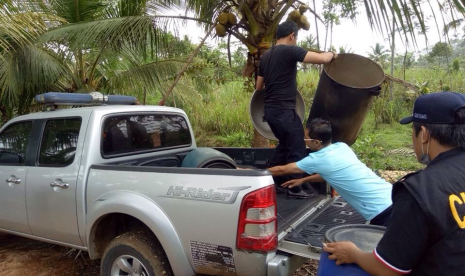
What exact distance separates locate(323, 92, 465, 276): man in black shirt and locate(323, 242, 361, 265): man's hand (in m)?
0.12

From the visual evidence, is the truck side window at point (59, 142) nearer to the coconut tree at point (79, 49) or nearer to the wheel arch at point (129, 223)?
the wheel arch at point (129, 223)

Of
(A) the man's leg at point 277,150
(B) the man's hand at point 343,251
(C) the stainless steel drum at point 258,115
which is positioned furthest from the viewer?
(C) the stainless steel drum at point 258,115

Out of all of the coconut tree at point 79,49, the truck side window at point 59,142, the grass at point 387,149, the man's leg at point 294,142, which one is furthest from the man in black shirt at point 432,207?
the grass at point 387,149

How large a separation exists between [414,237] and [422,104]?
57 cm

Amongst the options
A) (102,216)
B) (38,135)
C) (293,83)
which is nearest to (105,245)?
(102,216)

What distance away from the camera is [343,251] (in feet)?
6.05

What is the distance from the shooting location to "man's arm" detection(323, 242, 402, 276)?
5.21 feet

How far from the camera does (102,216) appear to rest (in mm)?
3053

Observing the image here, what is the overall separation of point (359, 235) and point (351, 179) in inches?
39.5

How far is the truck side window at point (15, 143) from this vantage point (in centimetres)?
387

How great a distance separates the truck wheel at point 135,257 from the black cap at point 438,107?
1.99 metres

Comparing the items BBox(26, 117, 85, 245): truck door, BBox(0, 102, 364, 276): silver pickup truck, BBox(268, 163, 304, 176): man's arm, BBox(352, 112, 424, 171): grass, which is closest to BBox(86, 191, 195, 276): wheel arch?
BBox(0, 102, 364, 276): silver pickup truck

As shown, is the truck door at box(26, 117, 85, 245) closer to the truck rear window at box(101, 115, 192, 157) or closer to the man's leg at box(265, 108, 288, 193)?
the truck rear window at box(101, 115, 192, 157)

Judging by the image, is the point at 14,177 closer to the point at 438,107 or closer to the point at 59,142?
the point at 59,142
